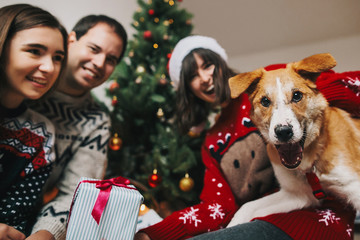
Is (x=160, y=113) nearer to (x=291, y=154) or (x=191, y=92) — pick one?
(x=191, y=92)

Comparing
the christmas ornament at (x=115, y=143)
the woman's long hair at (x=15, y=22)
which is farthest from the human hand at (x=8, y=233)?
the christmas ornament at (x=115, y=143)

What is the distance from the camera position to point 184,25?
7.63 ft

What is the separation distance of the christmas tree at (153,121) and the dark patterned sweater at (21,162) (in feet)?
2.62

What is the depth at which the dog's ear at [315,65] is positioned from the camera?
0.96 metres

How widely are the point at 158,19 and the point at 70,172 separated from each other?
5.09ft

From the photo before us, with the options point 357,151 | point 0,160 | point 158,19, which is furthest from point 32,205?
point 158,19

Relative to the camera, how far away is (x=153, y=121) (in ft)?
7.52

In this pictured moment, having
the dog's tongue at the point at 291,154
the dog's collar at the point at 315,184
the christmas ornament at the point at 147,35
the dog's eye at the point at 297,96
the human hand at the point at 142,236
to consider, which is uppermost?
the christmas ornament at the point at 147,35

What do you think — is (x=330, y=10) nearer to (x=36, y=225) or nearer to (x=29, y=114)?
(x=29, y=114)

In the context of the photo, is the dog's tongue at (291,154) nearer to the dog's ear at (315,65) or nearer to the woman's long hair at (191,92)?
the dog's ear at (315,65)

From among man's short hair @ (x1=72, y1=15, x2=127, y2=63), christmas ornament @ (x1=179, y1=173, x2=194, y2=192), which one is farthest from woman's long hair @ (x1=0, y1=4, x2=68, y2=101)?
christmas ornament @ (x1=179, y1=173, x2=194, y2=192)

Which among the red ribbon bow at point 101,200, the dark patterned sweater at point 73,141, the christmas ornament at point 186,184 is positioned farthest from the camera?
the christmas ornament at point 186,184

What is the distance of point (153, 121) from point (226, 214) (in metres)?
1.20

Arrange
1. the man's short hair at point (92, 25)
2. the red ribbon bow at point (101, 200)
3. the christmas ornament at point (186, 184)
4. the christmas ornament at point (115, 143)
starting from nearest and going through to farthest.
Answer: the red ribbon bow at point (101, 200), the man's short hair at point (92, 25), the christmas ornament at point (186, 184), the christmas ornament at point (115, 143)
